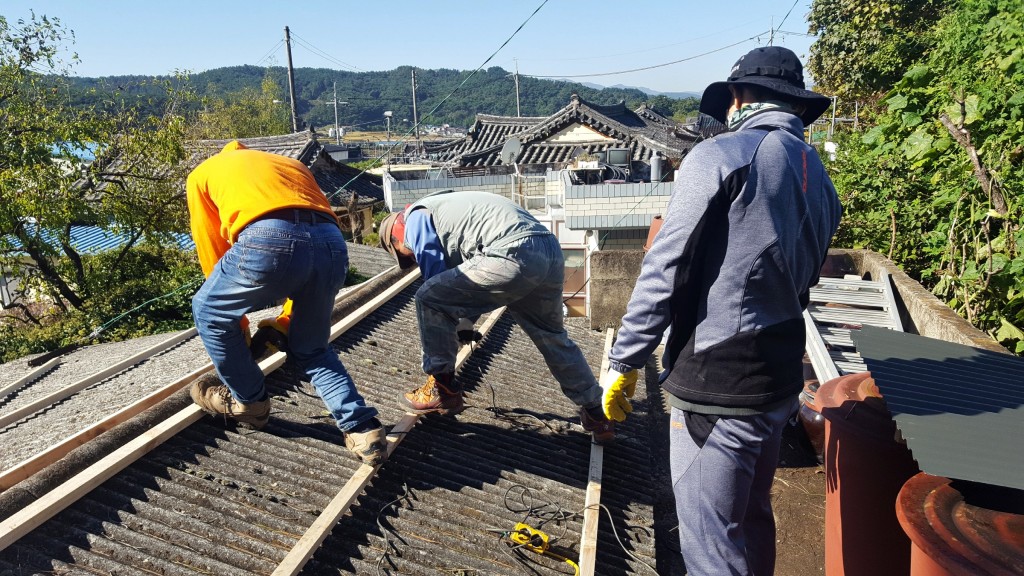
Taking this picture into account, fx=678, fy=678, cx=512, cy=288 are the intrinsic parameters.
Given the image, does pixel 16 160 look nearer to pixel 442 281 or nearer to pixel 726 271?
pixel 442 281

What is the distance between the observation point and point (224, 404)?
10.1 ft

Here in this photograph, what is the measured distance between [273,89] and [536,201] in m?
33.0

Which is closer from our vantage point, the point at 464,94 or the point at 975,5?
the point at 975,5

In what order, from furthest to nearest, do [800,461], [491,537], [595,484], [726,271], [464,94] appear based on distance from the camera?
[464,94]
[800,461]
[595,484]
[491,537]
[726,271]

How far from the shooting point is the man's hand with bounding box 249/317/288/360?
10.1ft

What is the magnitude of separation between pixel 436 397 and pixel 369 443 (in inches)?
30.1

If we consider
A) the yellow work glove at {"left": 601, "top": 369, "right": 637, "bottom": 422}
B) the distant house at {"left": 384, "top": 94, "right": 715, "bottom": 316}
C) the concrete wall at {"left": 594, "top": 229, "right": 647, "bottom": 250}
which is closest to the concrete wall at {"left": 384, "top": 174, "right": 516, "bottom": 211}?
the distant house at {"left": 384, "top": 94, "right": 715, "bottom": 316}

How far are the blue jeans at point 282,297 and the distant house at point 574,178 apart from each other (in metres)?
5.63

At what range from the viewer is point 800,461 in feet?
16.4

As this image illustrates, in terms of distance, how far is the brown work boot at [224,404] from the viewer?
3.09m

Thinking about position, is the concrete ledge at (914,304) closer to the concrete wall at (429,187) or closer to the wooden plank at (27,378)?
the wooden plank at (27,378)

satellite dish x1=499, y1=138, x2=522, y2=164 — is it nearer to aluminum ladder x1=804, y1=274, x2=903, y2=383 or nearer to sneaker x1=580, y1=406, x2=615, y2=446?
aluminum ladder x1=804, y1=274, x2=903, y2=383

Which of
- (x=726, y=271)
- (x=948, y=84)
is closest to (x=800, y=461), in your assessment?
(x=726, y=271)

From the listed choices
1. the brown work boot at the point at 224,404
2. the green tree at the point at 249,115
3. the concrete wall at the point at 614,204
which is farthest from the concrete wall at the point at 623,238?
the green tree at the point at 249,115
